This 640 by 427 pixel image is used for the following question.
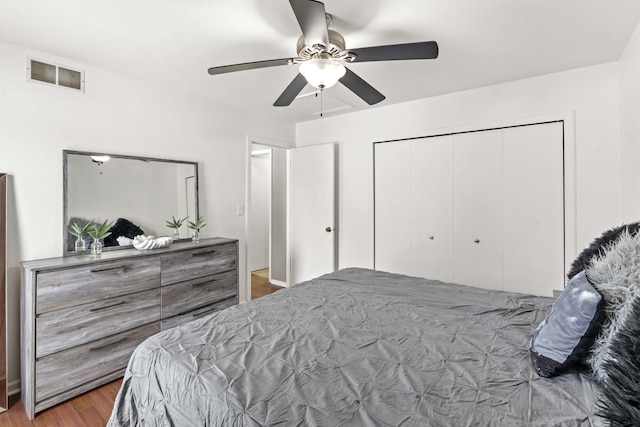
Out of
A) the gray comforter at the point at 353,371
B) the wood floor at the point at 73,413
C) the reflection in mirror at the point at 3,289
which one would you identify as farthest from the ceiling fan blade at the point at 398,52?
the wood floor at the point at 73,413

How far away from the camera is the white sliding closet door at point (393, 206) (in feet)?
12.3

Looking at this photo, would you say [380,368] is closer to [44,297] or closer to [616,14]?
[44,297]

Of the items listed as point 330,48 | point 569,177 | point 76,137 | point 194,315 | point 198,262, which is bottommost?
point 194,315

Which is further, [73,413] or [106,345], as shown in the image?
[106,345]

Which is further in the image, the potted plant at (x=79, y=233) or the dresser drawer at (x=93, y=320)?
the potted plant at (x=79, y=233)

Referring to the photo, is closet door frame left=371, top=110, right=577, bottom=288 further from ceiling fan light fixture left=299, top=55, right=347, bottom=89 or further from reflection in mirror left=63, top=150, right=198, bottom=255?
reflection in mirror left=63, top=150, right=198, bottom=255

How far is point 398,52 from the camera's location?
5.78 feet

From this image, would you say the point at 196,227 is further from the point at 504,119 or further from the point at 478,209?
the point at 504,119

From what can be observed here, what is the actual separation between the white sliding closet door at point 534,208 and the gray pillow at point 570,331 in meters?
2.08

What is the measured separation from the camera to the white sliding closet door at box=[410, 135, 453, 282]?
3461 mm

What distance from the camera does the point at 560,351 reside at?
1090 mm

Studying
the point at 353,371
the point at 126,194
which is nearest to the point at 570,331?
the point at 353,371

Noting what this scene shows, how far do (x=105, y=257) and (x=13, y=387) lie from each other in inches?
42.6

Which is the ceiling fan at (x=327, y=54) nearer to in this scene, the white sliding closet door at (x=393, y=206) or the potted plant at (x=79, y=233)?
the potted plant at (x=79, y=233)
